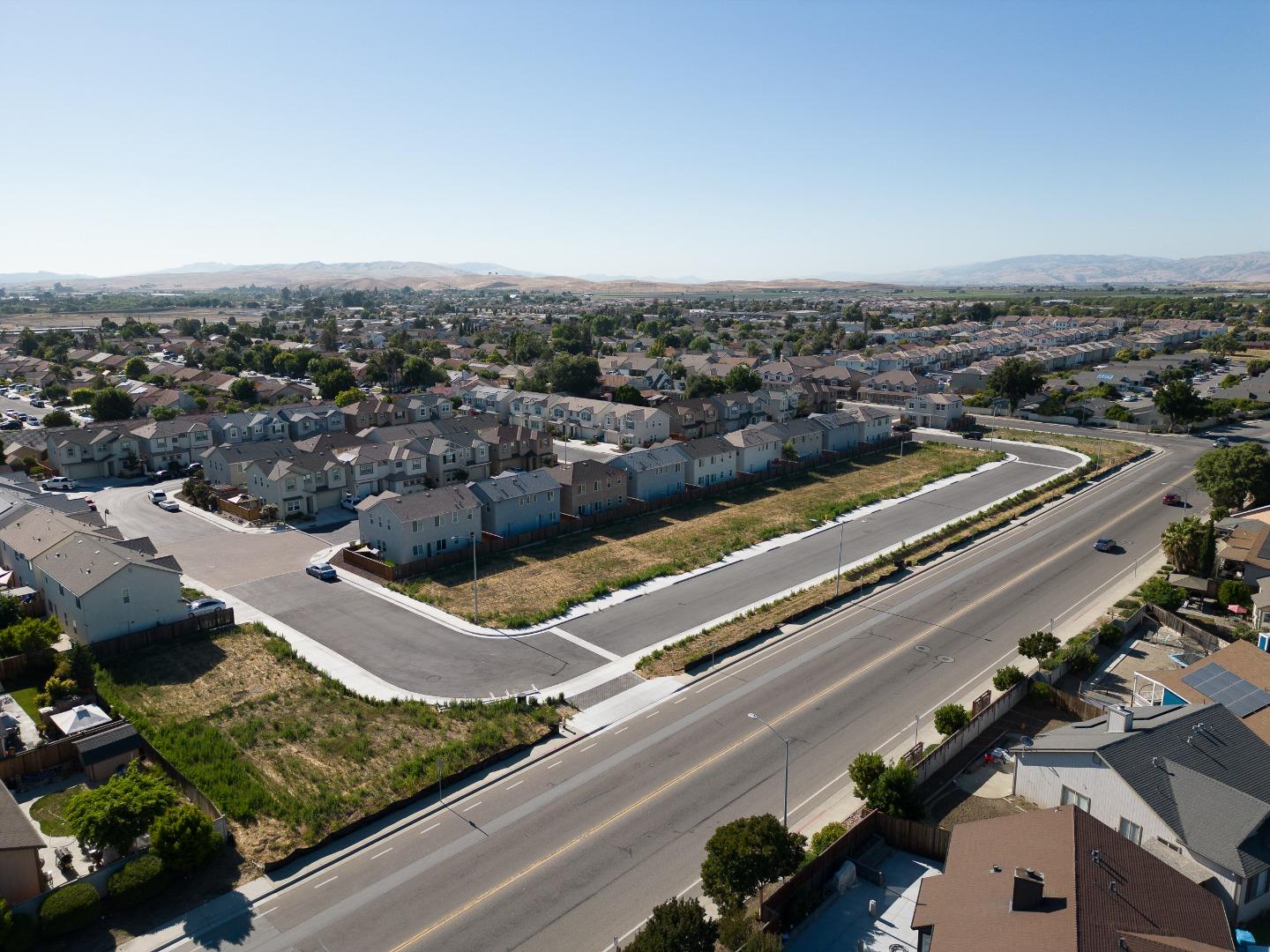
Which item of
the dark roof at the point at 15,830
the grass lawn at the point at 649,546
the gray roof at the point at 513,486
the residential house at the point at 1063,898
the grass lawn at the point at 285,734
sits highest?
the residential house at the point at 1063,898

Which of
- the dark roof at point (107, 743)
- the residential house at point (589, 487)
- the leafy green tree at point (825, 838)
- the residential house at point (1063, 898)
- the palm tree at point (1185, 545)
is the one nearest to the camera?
the residential house at point (1063, 898)

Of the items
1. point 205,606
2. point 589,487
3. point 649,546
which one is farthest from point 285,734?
point 589,487

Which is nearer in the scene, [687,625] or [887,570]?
[687,625]

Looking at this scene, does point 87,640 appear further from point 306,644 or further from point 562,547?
point 562,547

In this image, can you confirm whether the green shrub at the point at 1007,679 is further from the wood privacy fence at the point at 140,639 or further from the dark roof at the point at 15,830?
the wood privacy fence at the point at 140,639

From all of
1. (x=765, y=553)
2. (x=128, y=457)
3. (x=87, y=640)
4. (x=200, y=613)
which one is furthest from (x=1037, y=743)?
(x=128, y=457)

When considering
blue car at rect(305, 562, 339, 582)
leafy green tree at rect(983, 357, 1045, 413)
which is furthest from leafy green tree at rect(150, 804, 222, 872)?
leafy green tree at rect(983, 357, 1045, 413)

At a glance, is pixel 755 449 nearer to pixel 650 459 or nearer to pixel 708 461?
pixel 708 461

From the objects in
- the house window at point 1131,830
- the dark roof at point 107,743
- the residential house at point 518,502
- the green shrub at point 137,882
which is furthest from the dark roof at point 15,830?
the residential house at point 518,502
